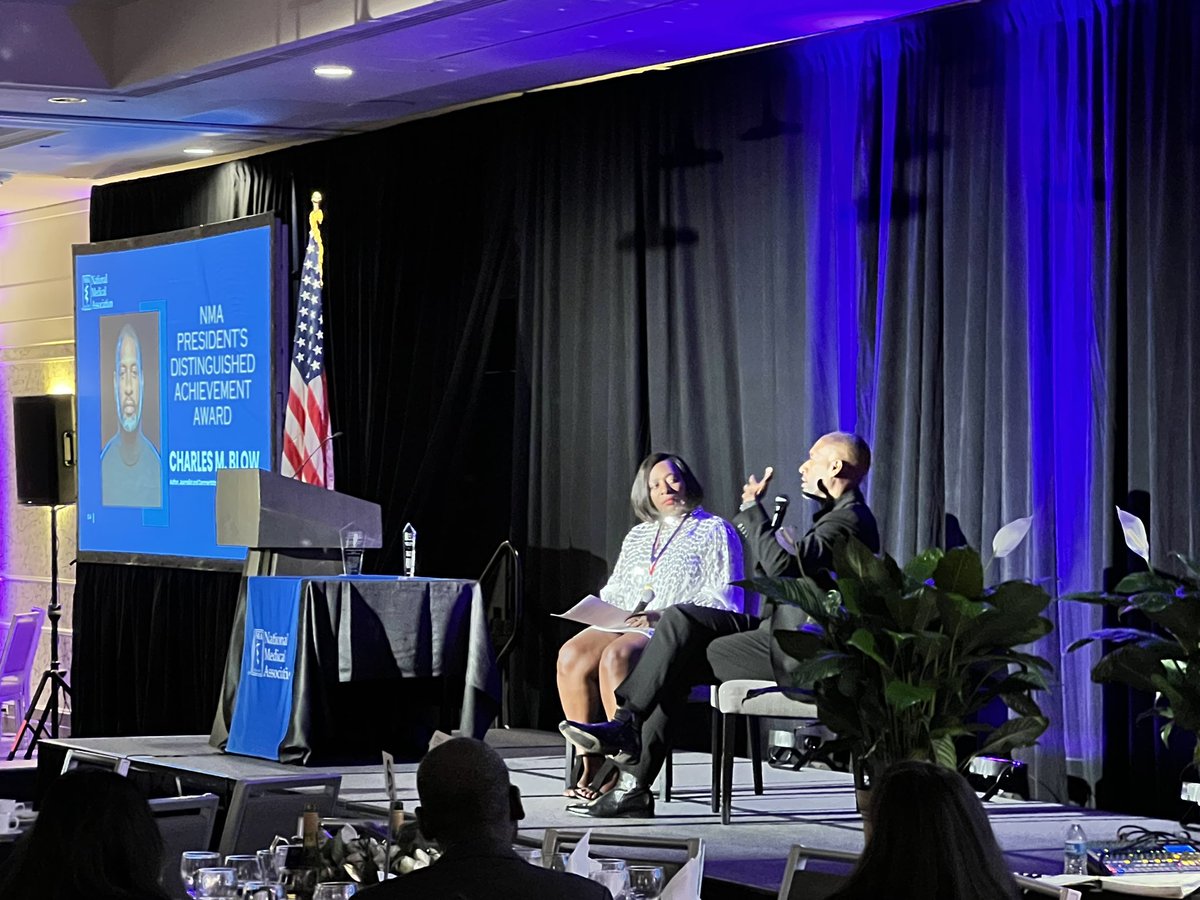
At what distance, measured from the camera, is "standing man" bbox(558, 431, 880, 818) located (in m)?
5.57

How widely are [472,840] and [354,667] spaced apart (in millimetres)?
4476

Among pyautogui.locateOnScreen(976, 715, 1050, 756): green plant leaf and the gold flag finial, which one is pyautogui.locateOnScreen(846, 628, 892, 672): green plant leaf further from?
the gold flag finial

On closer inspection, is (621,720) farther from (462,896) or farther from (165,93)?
(165,93)

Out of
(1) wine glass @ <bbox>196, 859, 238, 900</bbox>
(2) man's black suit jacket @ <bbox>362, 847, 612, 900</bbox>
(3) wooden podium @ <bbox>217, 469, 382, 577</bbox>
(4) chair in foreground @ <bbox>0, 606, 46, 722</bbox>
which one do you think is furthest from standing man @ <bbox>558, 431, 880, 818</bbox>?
(4) chair in foreground @ <bbox>0, 606, 46, 722</bbox>

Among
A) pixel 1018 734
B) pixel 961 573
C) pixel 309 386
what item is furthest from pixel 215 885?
pixel 309 386

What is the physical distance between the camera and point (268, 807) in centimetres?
342

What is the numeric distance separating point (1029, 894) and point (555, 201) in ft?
16.1

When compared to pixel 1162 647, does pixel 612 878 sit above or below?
below

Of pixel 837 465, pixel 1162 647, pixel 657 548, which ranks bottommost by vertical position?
pixel 1162 647

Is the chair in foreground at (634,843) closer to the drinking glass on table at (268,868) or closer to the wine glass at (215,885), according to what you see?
the drinking glass on table at (268,868)

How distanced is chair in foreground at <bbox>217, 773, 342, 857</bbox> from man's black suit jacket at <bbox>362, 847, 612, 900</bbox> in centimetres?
129

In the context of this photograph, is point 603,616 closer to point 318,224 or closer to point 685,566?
point 685,566

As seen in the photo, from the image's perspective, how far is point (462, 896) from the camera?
2.10 m

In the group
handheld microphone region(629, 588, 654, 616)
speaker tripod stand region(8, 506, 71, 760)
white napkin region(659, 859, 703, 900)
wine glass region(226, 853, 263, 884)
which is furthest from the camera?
speaker tripod stand region(8, 506, 71, 760)
